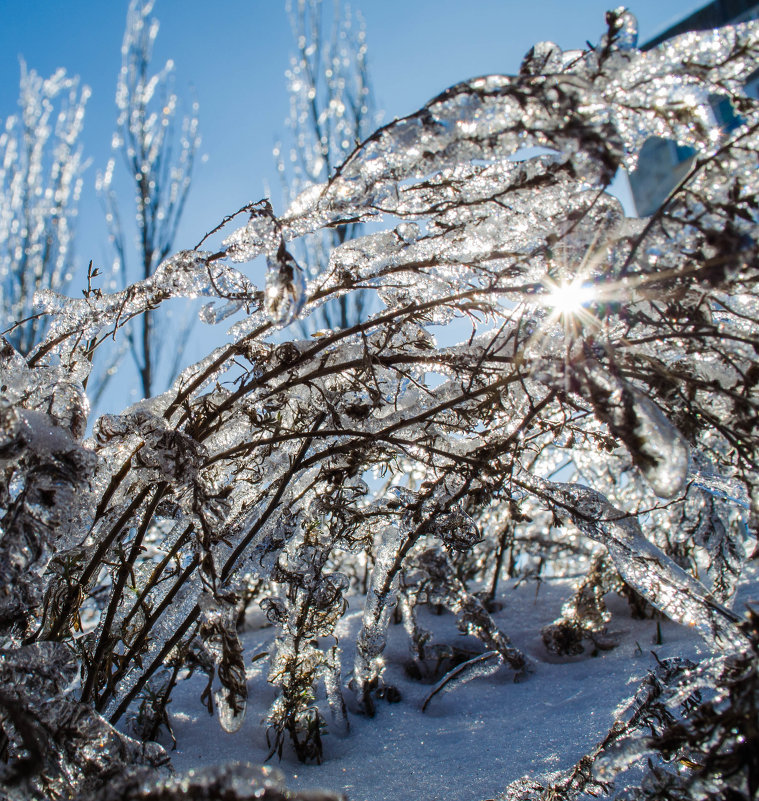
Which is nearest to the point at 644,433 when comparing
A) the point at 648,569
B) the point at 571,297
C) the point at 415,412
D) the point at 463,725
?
the point at 571,297

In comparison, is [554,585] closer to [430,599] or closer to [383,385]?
[430,599]

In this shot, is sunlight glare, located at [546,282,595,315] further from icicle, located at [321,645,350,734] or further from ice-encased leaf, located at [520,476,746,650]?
icicle, located at [321,645,350,734]

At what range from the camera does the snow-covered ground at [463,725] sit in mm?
1421

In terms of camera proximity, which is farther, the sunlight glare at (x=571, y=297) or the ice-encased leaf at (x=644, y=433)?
the sunlight glare at (x=571, y=297)

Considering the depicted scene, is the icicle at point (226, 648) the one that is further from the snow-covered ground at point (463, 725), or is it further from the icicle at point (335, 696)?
the icicle at point (335, 696)

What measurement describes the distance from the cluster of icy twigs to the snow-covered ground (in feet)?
0.38

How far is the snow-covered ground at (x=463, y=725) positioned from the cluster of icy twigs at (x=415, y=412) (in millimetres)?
115

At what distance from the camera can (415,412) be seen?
1.40 m

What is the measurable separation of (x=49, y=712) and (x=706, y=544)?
178 centimetres

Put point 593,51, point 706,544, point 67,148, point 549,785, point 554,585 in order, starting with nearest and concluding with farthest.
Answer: point 593,51 → point 549,785 → point 706,544 → point 554,585 → point 67,148

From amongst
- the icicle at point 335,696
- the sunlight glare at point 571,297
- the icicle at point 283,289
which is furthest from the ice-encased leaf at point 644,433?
the icicle at point 335,696

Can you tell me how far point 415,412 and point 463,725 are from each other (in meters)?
1.00

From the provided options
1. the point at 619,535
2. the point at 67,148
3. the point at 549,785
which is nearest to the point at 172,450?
the point at 619,535

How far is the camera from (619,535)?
4.21 feet
